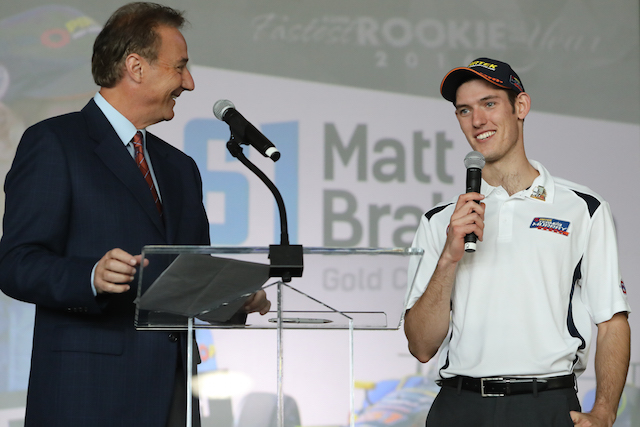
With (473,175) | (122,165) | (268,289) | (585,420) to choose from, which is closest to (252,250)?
(268,289)

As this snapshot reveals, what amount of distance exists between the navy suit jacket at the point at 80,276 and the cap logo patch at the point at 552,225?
1.02 meters

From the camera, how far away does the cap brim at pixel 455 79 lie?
221cm

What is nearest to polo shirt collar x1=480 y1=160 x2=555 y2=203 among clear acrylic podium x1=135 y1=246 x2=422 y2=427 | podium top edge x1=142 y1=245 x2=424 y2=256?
clear acrylic podium x1=135 y1=246 x2=422 y2=427

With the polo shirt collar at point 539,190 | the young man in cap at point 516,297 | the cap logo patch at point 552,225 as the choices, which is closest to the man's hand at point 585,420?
the young man in cap at point 516,297

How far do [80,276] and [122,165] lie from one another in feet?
1.18

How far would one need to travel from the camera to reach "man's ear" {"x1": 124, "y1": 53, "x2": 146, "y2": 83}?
80.7 inches

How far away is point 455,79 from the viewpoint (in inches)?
90.4

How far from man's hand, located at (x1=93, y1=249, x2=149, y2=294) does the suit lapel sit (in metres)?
0.33

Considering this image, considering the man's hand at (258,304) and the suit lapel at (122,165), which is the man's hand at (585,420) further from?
the suit lapel at (122,165)

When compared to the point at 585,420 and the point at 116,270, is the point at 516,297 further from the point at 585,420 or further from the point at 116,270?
the point at 116,270

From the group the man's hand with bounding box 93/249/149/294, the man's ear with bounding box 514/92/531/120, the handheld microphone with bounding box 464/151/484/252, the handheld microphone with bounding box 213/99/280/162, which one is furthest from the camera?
the man's ear with bounding box 514/92/531/120

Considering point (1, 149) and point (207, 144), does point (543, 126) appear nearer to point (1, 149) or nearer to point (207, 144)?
point (207, 144)

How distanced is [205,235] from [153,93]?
434 mm

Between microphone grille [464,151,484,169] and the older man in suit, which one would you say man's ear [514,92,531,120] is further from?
the older man in suit
